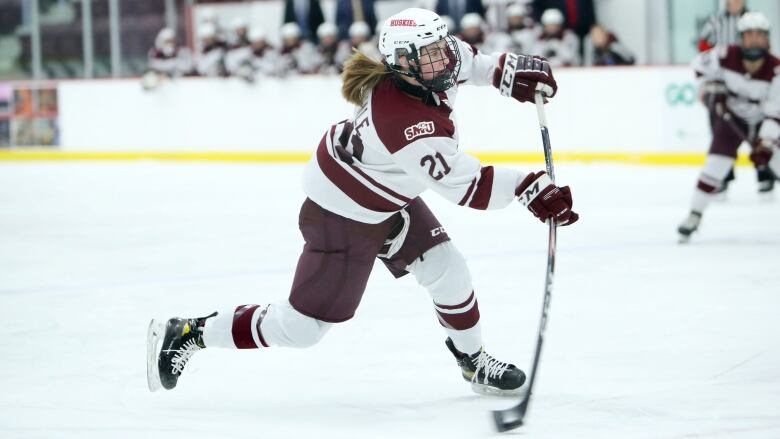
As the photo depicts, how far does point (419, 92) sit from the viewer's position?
123 inches

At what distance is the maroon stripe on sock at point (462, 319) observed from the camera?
3.37m

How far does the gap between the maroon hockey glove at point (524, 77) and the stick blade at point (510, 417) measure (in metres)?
0.89

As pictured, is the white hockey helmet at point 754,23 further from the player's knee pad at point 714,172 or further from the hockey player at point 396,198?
the hockey player at point 396,198

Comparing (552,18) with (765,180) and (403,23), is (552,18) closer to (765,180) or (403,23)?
(765,180)

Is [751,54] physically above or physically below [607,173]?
above

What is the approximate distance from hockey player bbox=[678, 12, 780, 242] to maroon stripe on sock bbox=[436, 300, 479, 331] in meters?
3.13

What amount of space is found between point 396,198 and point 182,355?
27.8 inches

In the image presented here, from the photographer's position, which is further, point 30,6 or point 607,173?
point 30,6

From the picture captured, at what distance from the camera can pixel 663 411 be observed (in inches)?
120

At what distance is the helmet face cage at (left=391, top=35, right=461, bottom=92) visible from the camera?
3.06 meters

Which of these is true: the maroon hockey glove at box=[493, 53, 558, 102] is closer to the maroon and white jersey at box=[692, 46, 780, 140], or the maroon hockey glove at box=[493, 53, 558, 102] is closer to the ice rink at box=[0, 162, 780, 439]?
the ice rink at box=[0, 162, 780, 439]

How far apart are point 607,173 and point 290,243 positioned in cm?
394

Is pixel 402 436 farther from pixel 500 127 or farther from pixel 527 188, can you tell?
pixel 500 127

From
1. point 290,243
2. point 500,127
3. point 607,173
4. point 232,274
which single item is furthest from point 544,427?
point 500,127
